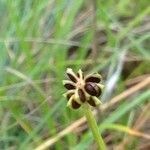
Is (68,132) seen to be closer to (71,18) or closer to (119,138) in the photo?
(119,138)

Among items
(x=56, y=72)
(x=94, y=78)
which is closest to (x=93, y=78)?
(x=94, y=78)

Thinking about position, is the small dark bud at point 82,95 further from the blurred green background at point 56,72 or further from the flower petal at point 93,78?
the blurred green background at point 56,72

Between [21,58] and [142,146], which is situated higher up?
[21,58]

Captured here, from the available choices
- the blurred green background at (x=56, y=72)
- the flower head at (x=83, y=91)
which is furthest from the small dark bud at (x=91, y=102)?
the blurred green background at (x=56, y=72)

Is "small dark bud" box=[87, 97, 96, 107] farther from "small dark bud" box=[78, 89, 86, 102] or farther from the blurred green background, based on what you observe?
the blurred green background

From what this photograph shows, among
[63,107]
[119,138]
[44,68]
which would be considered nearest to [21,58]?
[44,68]

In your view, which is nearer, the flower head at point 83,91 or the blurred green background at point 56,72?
the flower head at point 83,91
